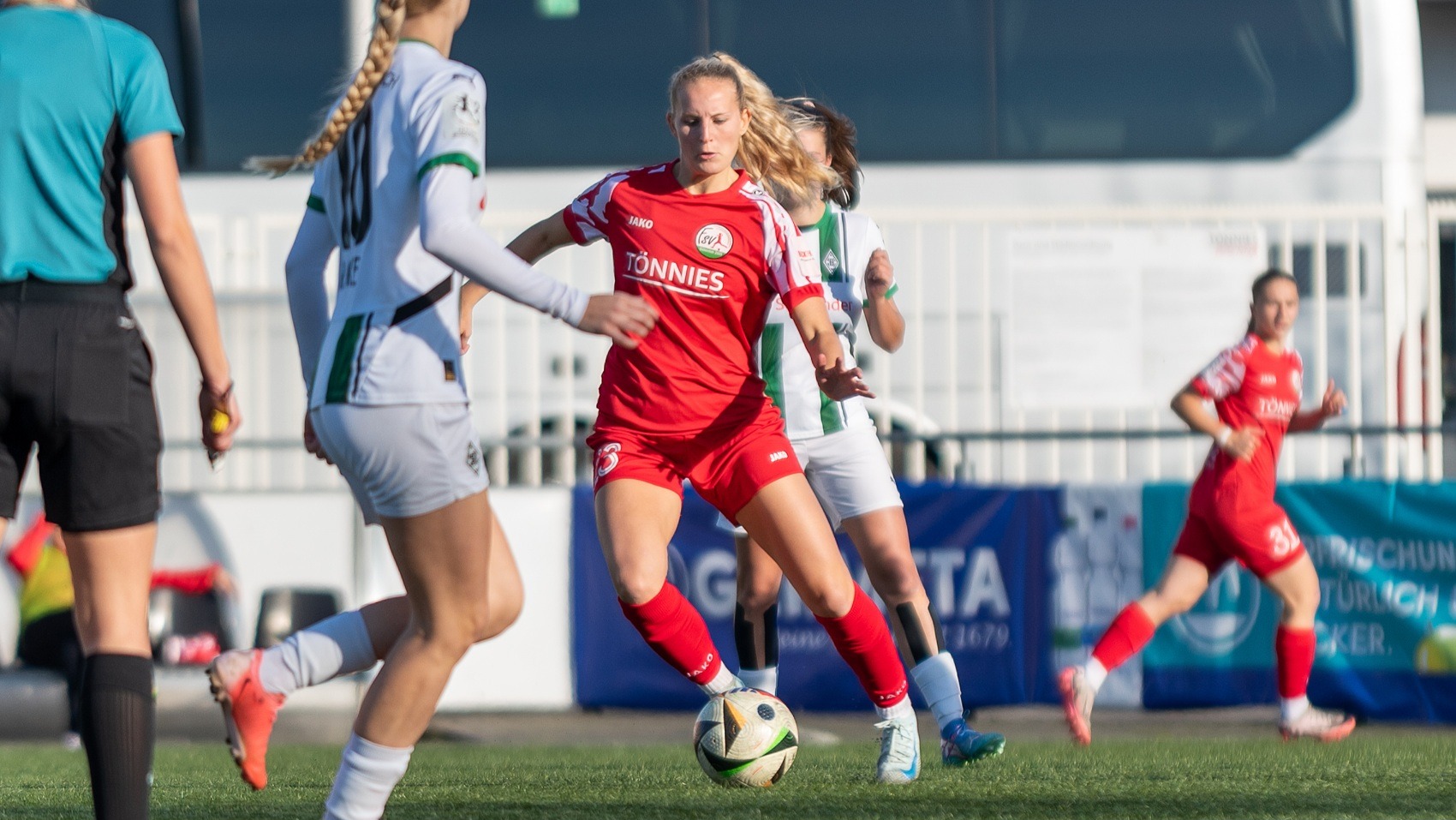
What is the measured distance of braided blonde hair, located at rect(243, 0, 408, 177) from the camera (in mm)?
3516

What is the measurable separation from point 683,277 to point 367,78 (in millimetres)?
1509

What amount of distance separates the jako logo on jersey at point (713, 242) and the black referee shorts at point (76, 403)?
181 centimetres

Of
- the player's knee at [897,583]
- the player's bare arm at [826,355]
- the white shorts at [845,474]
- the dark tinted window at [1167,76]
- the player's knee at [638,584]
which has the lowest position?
the player's knee at [897,583]

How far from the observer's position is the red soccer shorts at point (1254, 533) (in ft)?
24.1

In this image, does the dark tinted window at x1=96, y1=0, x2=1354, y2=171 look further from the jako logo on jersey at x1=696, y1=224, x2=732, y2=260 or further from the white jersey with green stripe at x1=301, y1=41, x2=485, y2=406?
the white jersey with green stripe at x1=301, y1=41, x2=485, y2=406

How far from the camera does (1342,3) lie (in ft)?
36.6

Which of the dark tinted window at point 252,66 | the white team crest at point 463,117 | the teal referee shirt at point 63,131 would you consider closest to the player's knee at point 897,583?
the white team crest at point 463,117

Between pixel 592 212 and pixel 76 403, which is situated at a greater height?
pixel 592 212

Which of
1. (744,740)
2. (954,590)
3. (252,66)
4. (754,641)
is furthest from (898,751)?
(252,66)

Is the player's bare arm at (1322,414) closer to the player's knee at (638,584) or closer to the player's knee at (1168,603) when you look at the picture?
the player's knee at (1168,603)

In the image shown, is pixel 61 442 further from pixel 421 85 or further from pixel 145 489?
pixel 421 85

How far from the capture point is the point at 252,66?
11234 millimetres

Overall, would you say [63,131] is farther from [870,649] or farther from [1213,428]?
[1213,428]

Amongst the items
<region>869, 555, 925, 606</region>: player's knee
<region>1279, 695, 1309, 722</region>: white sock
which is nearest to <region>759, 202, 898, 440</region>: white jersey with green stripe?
<region>869, 555, 925, 606</region>: player's knee
